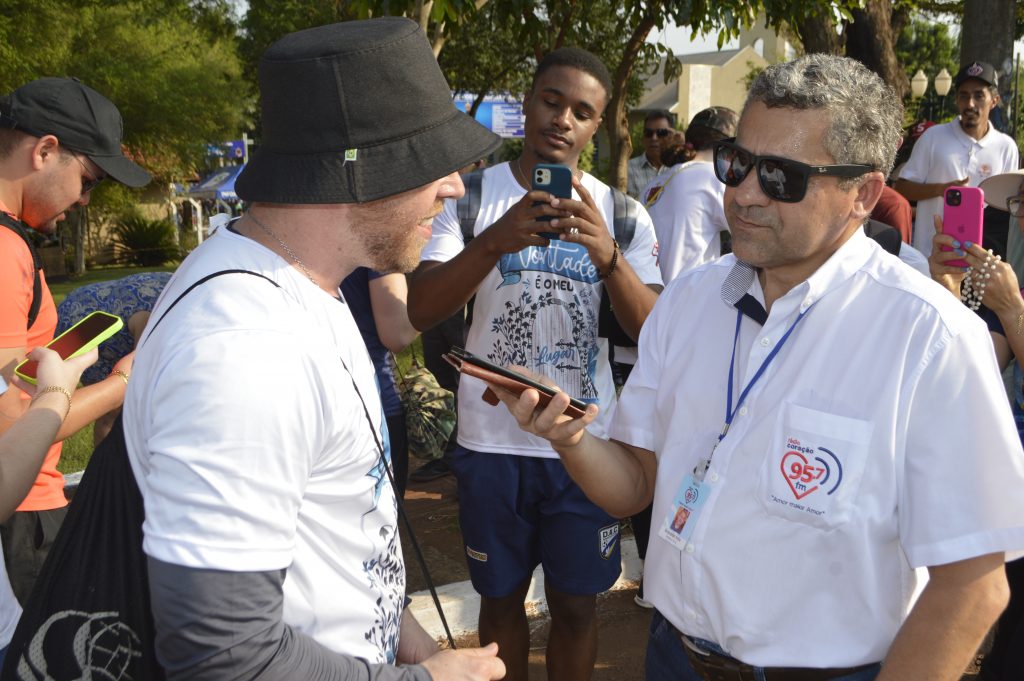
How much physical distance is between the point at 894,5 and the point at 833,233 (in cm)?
1586

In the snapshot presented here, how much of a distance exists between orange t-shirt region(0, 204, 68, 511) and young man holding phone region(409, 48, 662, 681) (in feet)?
4.21

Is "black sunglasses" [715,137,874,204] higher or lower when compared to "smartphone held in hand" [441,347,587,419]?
higher

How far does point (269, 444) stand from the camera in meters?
1.46

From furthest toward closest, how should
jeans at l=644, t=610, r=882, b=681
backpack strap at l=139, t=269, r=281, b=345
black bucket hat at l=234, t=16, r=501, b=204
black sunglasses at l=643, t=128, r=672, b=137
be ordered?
black sunglasses at l=643, t=128, r=672, b=137
jeans at l=644, t=610, r=882, b=681
black bucket hat at l=234, t=16, r=501, b=204
backpack strap at l=139, t=269, r=281, b=345

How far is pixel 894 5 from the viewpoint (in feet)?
51.6

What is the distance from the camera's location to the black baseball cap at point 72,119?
9.87 ft

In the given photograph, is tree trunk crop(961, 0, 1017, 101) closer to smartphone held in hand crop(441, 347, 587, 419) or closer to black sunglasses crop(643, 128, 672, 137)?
black sunglasses crop(643, 128, 672, 137)

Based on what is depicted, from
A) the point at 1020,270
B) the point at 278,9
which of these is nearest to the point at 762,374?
the point at 1020,270

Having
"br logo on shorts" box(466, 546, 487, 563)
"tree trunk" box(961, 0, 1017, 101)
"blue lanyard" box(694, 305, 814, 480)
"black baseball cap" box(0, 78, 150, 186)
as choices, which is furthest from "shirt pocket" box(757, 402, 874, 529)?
"tree trunk" box(961, 0, 1017, 101)

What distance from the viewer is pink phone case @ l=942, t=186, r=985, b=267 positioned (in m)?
3.56

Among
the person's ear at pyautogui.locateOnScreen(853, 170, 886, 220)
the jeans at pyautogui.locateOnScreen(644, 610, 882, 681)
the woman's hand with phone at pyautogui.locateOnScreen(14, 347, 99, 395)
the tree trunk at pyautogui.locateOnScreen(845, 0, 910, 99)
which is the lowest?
the jeans at pyautogui.locateOnScreen(644, 610, 882, 681)

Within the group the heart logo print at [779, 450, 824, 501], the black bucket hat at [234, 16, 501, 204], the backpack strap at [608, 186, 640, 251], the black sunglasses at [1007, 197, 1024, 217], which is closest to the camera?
the black bucket hat at [234, 16, 501, 204]

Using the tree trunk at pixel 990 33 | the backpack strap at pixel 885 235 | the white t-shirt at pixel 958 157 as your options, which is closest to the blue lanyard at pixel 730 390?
the backpack strap at pixel 885 235

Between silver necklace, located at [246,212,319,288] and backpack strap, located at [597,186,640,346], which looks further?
backpack strap, located at [597,186,640,346]
